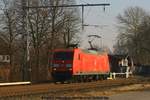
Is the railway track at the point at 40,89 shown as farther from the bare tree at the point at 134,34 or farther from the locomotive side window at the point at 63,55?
the bare tree at the point at 134,34

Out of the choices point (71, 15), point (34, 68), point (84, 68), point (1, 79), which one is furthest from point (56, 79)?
point (71, 15)

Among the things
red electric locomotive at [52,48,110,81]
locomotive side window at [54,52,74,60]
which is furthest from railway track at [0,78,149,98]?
locomotive side window at [54,52,74,60]

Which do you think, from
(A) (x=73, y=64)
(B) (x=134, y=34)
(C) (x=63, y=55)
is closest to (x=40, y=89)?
(A) (x=73, y=64)

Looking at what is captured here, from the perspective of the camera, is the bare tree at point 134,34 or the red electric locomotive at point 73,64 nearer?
the red electric locomotive at point 73,64

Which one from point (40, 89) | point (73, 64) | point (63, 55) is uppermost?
point (63, 55)

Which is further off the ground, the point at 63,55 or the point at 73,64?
the point at 63,55

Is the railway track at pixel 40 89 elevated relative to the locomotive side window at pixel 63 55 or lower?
lower

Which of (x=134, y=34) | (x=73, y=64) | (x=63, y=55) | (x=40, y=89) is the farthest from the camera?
(x=134, y=34)

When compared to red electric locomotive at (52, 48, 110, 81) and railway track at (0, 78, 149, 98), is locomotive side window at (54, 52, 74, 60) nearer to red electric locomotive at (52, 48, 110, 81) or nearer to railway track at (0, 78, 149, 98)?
red electric locomotive at (52, 48, 110, 81)

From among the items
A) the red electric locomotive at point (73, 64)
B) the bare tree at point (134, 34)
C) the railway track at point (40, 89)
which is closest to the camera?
the railway track at point (40, 89)

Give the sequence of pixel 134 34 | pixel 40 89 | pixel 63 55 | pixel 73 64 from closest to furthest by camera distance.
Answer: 1. pixel 40 89
2. pixel 73 64
3. pixel 63 55
4. pixel 134 34

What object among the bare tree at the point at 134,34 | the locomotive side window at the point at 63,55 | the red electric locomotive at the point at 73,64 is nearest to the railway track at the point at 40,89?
the red electric locomotive at the point at 73,64

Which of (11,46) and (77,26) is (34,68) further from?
(77,26)

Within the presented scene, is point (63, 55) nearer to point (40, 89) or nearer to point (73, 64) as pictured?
point (73, 64)
